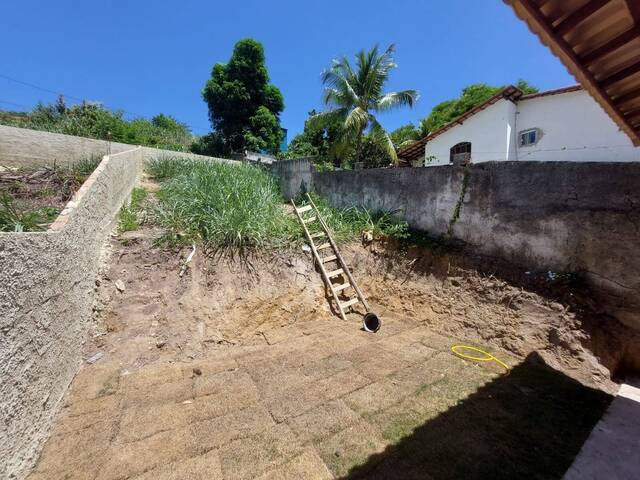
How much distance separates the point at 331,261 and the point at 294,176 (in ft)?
12.1

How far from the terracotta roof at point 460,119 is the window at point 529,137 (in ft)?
3.86

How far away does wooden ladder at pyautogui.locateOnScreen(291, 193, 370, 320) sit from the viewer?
14.7 ft

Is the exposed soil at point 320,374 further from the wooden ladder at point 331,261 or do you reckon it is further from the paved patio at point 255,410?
the wooden ladder at point 331,261

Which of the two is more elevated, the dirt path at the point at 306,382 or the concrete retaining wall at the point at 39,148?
the concrete retaining wall at the point at 39,148

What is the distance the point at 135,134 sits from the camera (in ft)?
33.4

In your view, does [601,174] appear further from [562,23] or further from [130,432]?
[130,432]

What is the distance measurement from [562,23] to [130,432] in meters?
4.09

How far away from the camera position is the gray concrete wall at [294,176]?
292 inches

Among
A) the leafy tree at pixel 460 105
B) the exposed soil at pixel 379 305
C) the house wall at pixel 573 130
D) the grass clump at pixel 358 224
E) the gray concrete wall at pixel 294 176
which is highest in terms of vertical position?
the leafy tree at pixel 460 105

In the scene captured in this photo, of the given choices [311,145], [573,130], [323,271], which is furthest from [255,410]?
[311,145]

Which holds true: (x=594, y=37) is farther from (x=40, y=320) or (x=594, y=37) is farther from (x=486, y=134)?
(x=486, y=134)

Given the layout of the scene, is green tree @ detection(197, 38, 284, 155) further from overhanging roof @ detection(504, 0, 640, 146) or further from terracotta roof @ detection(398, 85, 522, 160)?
overhanging roof @ detection(504, 0, 640, 146)

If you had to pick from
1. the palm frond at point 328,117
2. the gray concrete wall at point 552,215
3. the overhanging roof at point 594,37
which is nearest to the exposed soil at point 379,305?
the gray concrete wall at point 552,215

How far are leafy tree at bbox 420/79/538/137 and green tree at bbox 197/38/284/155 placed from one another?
891 cm
